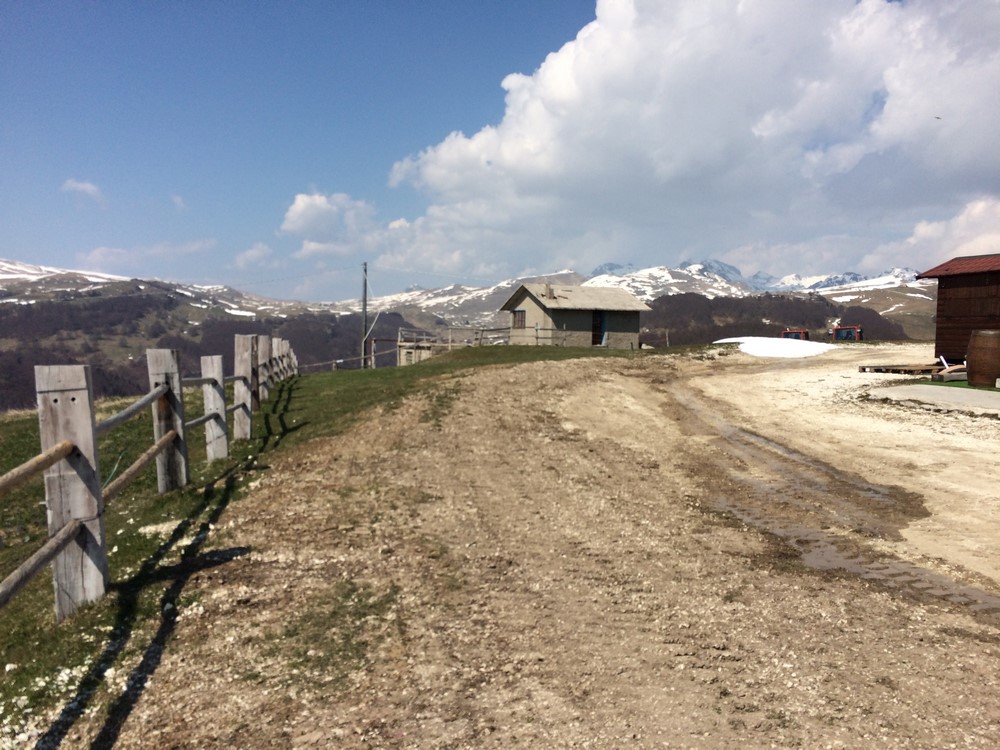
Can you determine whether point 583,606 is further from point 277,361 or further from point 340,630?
point 277,361

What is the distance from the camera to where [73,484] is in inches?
203

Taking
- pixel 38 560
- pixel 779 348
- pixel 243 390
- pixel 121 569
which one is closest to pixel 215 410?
pixel 243 390

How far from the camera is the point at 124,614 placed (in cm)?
508

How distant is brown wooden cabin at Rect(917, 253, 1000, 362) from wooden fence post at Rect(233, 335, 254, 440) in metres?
27.0

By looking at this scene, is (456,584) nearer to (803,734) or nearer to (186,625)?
(186,625)

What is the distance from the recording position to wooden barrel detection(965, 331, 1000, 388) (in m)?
19.6

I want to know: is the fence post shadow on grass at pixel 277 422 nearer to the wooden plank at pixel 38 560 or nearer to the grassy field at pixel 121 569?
the grassy field at pixel 121 569

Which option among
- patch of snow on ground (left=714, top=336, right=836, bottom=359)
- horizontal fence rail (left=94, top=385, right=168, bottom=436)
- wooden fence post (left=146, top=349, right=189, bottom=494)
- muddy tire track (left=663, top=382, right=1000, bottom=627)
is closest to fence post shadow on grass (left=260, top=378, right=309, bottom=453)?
wooden fence post (left=146, top=349, right=189, bottom=494)

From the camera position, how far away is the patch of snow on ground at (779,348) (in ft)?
109

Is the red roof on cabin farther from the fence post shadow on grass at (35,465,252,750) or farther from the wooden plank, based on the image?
the wooden plank

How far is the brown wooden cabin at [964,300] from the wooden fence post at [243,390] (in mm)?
27011

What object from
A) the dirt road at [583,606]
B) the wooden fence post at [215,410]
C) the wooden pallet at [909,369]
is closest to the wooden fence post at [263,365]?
the wooden fence post at [215,410]

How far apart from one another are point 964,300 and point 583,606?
28.1m

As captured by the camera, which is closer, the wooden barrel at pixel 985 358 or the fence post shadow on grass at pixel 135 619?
the fence post shadow on grass at pixel 135 619
